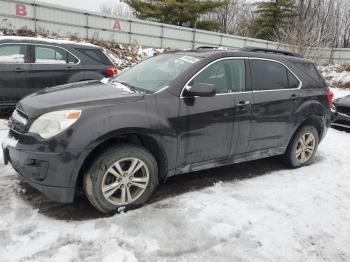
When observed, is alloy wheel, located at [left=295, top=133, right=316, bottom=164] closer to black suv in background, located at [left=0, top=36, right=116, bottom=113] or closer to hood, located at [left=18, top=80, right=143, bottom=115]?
hood, located at [left=18, top=80, right=143, bottom=115]

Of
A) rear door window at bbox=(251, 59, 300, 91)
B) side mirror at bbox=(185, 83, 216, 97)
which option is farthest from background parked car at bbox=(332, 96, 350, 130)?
side mirror at bbox=(185, 83, 216, 97)

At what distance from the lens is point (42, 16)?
17062 mm

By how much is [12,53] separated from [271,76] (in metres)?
5.13

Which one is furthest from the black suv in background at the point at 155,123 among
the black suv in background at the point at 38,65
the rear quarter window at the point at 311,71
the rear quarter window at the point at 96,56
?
the rear quarter window at the point at 96,56

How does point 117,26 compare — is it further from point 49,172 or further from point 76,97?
point 49,172

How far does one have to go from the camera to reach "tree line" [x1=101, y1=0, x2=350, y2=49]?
23.9m

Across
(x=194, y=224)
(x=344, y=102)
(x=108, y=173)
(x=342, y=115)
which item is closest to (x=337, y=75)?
(x=344, y=102)

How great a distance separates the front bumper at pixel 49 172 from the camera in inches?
125

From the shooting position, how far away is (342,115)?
27.7ft

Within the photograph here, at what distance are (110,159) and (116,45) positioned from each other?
55.2 feet

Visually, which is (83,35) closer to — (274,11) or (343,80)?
(343,80)

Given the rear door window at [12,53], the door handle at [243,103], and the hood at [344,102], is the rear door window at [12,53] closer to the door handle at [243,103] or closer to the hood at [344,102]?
the door handle at [243,103]

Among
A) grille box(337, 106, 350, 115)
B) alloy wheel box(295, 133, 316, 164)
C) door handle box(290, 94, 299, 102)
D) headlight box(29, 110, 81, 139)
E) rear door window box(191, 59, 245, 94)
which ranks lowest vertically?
alloy wheel box(295, 133, 316, 164)

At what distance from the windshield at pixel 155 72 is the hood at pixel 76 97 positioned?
0.23 m
